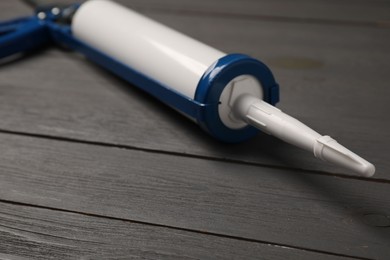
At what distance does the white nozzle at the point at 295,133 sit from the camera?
0.46m

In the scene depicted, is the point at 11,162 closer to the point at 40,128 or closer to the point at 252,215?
the point at 40,128

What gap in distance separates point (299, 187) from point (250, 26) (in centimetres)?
53

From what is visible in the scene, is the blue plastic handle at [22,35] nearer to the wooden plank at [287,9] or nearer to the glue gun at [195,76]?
the glue gun at [195,76]

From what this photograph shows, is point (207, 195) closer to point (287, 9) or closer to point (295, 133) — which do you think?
point (295, 133)

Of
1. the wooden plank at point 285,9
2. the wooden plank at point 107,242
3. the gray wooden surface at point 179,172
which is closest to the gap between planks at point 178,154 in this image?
the gray wooden surface at point 179,172

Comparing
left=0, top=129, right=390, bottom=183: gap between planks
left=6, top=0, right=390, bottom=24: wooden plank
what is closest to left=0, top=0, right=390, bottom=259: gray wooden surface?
left=0, top=129, right=390, bottom=183: gap between planks

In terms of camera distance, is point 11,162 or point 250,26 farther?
point 250,26

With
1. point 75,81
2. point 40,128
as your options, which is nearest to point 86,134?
point 40,128

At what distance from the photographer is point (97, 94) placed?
0.77 m

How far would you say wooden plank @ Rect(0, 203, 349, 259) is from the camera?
470 mm

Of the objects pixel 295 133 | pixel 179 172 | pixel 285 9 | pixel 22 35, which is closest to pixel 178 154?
pixel 179 172

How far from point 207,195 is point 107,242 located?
11 cm

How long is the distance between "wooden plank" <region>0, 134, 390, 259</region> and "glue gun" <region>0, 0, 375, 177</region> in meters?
0.05

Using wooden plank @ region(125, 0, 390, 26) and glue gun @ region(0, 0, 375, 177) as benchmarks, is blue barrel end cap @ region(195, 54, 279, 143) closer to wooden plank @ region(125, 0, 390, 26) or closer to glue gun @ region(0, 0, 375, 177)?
glue gun @ region(0, 0, 375, 177)
